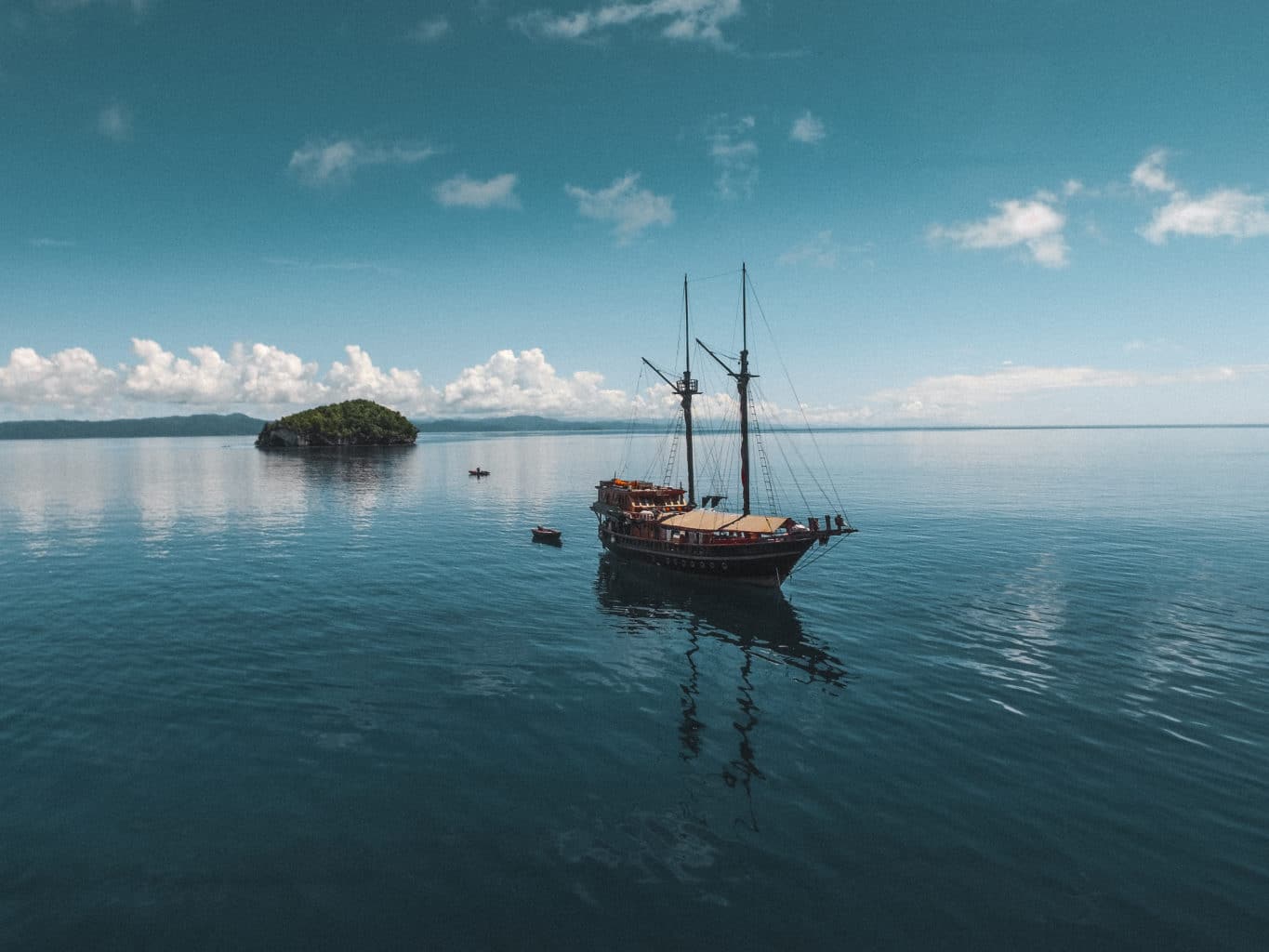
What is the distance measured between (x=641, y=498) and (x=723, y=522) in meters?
13.7

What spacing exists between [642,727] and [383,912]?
1189 centimetres

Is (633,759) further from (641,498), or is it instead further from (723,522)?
(641,498)

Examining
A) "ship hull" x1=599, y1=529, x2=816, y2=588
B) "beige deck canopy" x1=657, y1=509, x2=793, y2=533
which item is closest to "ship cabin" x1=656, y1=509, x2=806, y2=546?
"beige deck canopy" x1=657, y1=509, x2=793, y2=533

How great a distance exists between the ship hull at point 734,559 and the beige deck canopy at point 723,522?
165 centimetres

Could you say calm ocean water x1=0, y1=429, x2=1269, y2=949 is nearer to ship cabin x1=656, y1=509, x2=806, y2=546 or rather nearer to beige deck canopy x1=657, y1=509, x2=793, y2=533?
ship cabin x1=656, y1=509, x2=806, y2=546

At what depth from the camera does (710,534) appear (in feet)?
161

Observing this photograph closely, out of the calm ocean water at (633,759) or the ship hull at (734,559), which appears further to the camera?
the ship hull at (734,559)

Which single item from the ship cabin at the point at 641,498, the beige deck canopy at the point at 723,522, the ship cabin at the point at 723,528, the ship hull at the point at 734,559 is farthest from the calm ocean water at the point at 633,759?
the ship cabin at the point at 641,498

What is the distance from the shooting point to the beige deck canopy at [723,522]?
47156 millimetres

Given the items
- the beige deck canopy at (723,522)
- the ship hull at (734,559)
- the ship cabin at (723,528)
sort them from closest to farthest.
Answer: the ship hull at (734,559), the ship cabin at (723,528), the beige deck canopy at (723,522)

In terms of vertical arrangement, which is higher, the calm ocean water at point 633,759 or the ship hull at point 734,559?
the ship hull at point 734,559

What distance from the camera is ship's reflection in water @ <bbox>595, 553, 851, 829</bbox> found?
24.4 metres

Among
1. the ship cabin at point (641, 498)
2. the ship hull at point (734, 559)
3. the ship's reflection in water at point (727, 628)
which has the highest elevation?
the ship cabin at point (641, 498)

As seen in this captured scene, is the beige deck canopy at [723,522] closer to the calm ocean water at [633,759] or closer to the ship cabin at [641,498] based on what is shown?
the ship cabin at [641,498]
